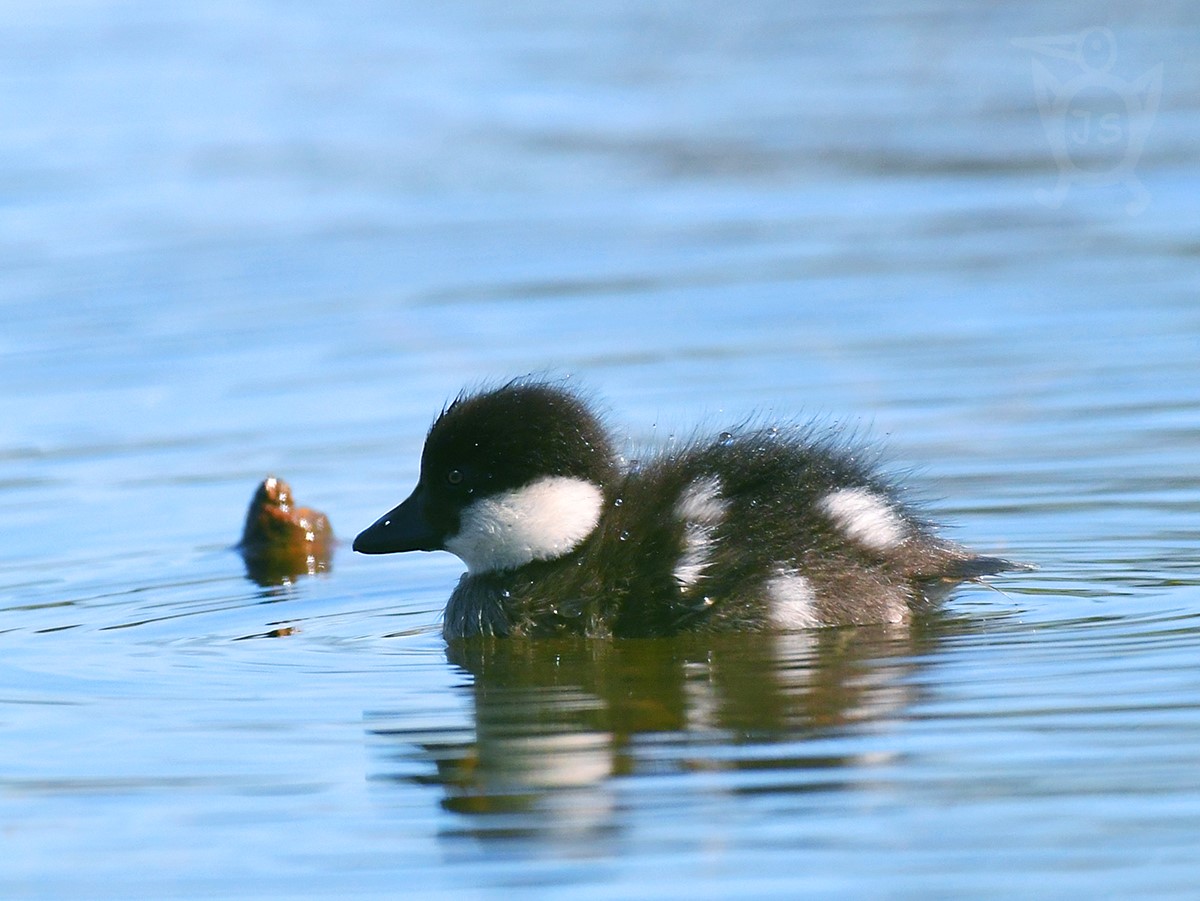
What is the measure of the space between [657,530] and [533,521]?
0.46m

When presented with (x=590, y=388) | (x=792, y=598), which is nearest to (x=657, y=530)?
(x=792, y=598)

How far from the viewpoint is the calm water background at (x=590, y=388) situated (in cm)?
528

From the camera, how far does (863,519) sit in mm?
7098

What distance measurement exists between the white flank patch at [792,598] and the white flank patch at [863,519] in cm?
22

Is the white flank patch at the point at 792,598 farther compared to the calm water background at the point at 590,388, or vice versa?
the white flank patch at the point at 792,598

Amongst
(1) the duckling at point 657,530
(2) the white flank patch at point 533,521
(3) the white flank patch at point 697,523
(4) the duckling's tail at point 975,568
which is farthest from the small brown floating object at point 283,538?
(4) the duckling's tail at point 975,568

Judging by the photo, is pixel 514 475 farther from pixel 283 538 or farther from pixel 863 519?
pixel 283 538

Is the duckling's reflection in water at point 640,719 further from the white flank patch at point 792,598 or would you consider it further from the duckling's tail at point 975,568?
the duckling's tail at point 975,568

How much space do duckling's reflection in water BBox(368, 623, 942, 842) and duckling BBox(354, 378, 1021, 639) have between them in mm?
91

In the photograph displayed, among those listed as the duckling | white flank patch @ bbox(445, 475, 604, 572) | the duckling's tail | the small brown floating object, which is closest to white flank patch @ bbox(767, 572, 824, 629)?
the duckling

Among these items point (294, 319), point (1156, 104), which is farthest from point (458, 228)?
point (1156, 104)

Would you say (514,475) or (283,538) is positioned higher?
(514,475)

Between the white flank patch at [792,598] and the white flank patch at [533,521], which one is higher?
the white flank patch at [533,521]

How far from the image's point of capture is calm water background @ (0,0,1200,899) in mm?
5277
